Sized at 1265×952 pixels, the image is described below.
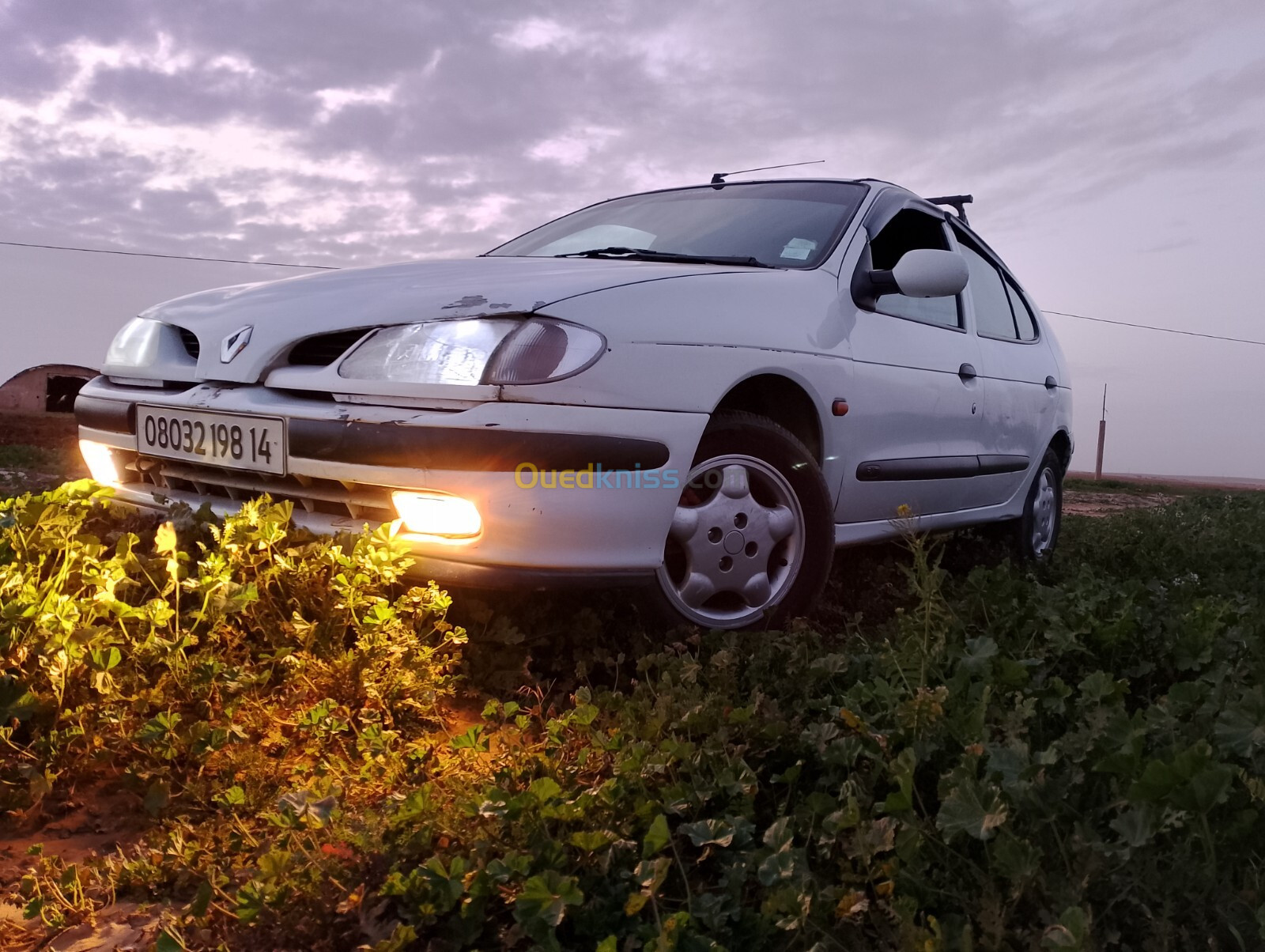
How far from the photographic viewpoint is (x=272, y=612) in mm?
2494

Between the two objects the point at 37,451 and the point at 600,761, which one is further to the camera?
the point at 37,451

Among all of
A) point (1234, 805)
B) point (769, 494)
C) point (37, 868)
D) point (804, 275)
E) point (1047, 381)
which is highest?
point (804, 275)

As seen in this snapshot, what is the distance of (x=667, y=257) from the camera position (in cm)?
330

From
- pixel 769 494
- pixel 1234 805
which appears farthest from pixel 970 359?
pixel 1234 805

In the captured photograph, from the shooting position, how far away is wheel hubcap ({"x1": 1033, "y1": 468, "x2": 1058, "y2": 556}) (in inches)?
211

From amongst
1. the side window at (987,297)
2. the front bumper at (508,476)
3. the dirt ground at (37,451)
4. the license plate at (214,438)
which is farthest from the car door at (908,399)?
the dirt ground at (37,451)

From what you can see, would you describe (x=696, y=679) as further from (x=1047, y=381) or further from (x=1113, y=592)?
(x=1047, y=381)

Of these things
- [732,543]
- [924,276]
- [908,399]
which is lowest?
[732,543]

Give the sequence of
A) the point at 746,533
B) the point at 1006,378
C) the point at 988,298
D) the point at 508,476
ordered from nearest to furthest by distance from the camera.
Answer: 1. the point at 508,476
2. the point at 746,533
3. the point at 1006,378
4. the point at 988,298

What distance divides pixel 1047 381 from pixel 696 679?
3.69 meters

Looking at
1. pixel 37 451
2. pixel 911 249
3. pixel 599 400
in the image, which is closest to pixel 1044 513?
pixel 911 249

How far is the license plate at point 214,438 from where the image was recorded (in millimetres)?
2621

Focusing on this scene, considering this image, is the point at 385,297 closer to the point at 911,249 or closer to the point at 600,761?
the point at 600,761

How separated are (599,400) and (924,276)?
4.84 feet
